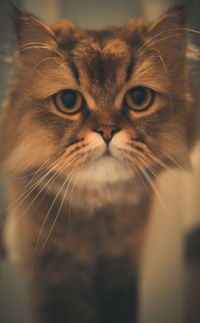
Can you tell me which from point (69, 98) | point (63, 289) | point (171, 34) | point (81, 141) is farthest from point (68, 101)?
point (63, 289)

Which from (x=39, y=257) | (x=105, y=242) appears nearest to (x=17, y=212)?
(x=39, y=257)

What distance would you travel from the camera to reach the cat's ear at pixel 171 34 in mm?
624

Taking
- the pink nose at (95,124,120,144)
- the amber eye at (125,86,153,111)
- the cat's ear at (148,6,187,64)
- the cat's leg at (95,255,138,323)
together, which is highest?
the cat's ear at (148,6,187,64)

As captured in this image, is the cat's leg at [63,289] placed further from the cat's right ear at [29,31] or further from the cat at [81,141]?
the cat's right ear at [29,31]

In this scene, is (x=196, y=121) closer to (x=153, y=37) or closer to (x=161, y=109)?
(x=161, y=109)

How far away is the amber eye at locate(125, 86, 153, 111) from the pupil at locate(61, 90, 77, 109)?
0.15 metres

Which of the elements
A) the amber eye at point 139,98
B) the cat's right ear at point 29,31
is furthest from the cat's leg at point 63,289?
the cat's right ear at point 29,31

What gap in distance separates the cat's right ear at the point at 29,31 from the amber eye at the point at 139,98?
26 cm

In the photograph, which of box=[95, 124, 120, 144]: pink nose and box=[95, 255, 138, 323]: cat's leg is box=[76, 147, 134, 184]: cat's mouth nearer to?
box=[95, 124, 120, 144]: pink nose

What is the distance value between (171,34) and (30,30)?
393mm

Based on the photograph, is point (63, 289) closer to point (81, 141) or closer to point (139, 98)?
point (81, 141)

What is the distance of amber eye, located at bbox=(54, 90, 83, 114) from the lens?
634mm

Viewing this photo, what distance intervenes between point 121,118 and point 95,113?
0.07m

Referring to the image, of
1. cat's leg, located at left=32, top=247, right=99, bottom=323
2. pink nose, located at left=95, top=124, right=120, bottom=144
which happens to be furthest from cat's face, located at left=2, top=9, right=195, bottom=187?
cat's leg, located at left=32, top=247, right=99, bottom=323
